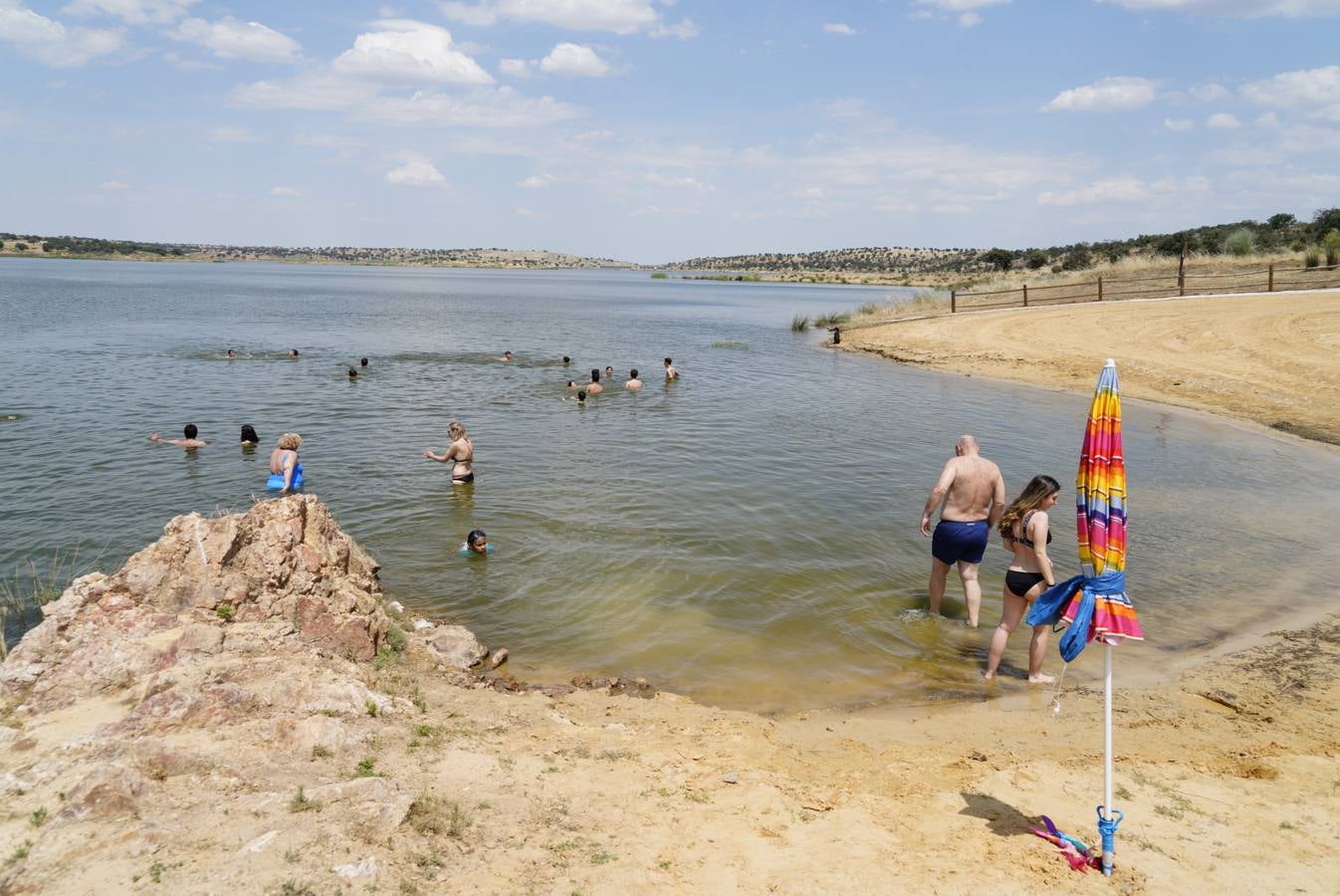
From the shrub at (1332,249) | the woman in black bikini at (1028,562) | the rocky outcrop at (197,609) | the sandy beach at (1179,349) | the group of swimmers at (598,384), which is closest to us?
the rocky outcrop at (197,609)

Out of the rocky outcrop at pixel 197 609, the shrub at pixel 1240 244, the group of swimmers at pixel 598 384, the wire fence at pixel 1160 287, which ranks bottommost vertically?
the rocky outcrop at pixel 197 609

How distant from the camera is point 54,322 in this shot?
38.8 metres

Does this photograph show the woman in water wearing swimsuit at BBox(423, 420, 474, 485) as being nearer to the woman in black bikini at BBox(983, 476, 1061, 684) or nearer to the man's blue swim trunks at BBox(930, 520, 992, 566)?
the man's blue swim trunks at BBox(930, 520, 992, 566)

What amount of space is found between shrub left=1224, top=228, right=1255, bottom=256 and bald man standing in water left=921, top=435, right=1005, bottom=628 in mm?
48374

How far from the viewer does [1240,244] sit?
4619 cm

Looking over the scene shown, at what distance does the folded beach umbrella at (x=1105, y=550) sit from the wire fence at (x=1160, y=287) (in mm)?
36590

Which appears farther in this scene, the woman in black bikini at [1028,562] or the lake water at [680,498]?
the lake water at [680,498]

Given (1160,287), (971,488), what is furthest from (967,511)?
(1160,287)

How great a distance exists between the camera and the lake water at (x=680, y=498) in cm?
845

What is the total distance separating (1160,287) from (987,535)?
1476 inches

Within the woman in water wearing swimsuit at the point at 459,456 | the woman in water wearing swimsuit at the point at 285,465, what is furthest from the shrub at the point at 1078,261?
the woman in water wearing swimsuit at the point at 285,465

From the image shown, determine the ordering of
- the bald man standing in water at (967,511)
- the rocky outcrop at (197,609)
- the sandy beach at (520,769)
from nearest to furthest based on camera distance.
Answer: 1. the sandy beach at (520,769)
2. the rocky outcrop at (197,609)
3. the bald man standing in water at (967,511)

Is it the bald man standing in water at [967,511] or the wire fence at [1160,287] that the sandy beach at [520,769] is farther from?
the wire fence at [1160,287]

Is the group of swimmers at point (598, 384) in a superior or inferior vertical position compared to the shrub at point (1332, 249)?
inferior
